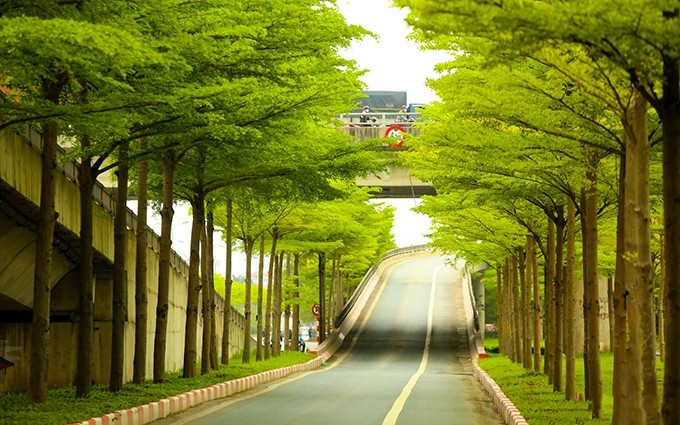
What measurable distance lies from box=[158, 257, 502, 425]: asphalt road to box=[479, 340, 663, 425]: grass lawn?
27.8 inches

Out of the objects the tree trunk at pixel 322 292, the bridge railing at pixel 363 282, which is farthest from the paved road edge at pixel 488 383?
the tree trunk at pixel 322 292

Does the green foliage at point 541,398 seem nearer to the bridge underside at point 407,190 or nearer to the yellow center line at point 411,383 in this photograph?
the yellow center line at point 411,383

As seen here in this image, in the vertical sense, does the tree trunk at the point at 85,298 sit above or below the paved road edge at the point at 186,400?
above

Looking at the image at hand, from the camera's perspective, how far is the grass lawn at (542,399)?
19.2m

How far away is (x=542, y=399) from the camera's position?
942 inches

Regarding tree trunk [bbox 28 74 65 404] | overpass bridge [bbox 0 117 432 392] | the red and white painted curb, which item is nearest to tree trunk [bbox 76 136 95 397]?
overpass bridge [bbox 0 117 432 392]

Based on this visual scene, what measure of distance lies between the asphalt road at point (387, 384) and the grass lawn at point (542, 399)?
27.8 inches

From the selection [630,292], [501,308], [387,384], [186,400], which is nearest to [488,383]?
[387,384]

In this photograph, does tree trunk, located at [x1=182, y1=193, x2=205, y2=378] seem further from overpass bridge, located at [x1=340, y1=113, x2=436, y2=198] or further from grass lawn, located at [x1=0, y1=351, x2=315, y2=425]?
overpass bridge, located at [x1=340, y1=113, x2=436, y2=198]

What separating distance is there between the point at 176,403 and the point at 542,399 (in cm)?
758

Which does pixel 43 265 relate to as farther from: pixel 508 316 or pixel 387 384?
pixel 508 316

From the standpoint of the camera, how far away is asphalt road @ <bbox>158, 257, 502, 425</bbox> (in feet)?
66.4

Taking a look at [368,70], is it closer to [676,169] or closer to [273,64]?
[273,64]

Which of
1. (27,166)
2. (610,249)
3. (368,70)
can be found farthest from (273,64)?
(610,249)
